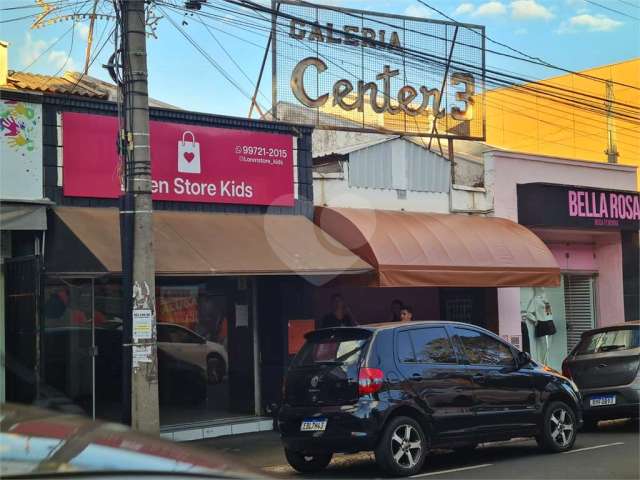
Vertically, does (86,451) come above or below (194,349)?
above

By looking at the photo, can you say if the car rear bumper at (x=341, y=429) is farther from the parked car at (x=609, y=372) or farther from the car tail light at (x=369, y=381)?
the parked car at (x=609, y=372)

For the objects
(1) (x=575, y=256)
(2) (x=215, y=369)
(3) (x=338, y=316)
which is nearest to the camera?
(2) (x=215, y=369)

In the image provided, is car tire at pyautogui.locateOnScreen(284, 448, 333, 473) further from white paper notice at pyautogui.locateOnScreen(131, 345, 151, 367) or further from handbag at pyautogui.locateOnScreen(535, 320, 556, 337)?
handbag at pyautogui.locateOnScreen(535, 320, 556, 337)

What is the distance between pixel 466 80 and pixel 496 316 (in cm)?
486

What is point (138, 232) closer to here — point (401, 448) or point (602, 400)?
point (401, 448)

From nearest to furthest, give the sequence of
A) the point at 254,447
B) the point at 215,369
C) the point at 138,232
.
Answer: the point at 138,232 → the point at 254,447 → the point at 215,369

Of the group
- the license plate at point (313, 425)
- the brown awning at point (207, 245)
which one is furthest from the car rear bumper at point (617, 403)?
the license plate at point (313, 425)

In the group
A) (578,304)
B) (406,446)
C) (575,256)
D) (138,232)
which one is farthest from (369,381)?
(578,304)

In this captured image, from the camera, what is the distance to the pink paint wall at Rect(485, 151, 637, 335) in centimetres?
1759

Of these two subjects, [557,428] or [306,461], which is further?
[557,428]

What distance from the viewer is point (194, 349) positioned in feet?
44.3

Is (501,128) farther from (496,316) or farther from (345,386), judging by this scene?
(345,386)

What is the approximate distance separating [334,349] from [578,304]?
40.8ft

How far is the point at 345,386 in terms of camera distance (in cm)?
940
